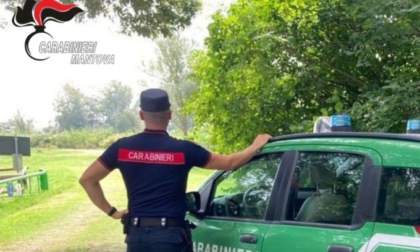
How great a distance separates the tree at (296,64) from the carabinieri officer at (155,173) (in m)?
3.25

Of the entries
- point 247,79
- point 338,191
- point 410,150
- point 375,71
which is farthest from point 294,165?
point 247,79

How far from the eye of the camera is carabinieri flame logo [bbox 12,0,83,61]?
1145 cm

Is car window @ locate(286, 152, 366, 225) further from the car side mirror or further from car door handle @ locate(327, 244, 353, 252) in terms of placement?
the car side mirror

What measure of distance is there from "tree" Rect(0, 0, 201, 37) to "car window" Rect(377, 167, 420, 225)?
7.78m

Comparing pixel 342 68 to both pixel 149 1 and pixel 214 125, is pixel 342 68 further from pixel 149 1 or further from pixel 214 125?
pixel 149 1

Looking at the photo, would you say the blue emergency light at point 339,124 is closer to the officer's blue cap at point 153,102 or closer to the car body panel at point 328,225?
the car body panel at point 328,225

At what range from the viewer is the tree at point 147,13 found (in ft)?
33.9

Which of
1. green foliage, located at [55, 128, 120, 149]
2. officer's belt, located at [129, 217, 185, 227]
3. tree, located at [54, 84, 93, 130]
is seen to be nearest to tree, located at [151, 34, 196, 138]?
green foliage, located at [55, 128, 120, 149]

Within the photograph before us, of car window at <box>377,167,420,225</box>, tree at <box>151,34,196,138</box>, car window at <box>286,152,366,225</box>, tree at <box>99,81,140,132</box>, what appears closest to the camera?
car window at <box>377,167,420,225</box>

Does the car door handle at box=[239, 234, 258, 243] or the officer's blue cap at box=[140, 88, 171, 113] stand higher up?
the officer's blue cap at box=[140, 88, 171, 113]

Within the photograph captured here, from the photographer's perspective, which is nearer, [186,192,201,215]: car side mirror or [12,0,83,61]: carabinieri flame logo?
[186,192,201,215]: car side mirror

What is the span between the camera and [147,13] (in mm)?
10422

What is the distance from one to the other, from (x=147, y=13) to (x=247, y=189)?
6855mm

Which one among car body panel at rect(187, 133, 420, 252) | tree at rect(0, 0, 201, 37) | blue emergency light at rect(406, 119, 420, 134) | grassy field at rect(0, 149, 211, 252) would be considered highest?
tree at rect(0, 0, 201, 37)
